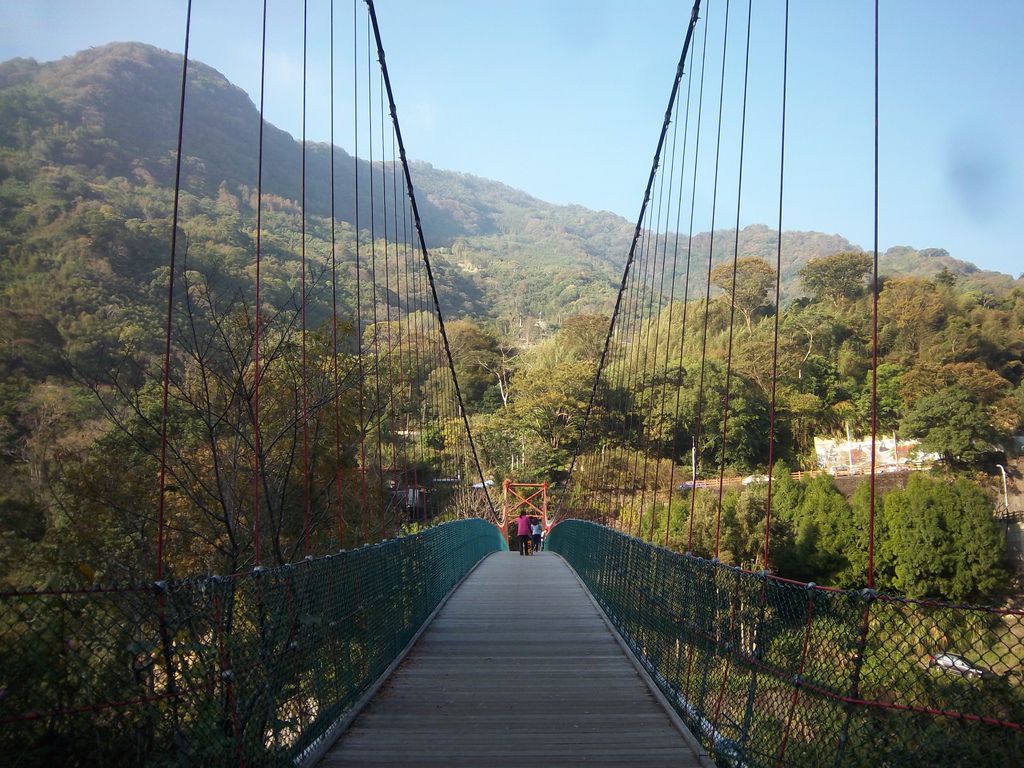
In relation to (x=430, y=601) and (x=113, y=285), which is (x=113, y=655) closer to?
(x=430, y=601)

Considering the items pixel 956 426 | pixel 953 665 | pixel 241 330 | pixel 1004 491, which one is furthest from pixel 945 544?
pixel 953 665

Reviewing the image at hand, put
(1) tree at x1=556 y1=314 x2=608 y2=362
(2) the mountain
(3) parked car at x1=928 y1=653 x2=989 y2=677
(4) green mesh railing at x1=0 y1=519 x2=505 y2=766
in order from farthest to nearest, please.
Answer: (1) tree at x1=556 y1=314 x2=608 y2=362 < (2) the mountain < (4) green mesh railing at x1=0 y1=519 x2=505 y2=766 < (3) parked car at x1=928 y1=653 x2=989 y2=677

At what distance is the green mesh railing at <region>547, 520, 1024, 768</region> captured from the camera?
7.68 ft

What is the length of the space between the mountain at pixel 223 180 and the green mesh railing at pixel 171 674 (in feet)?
62.5

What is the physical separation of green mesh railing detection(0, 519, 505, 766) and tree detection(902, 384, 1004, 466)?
34714 millimetres

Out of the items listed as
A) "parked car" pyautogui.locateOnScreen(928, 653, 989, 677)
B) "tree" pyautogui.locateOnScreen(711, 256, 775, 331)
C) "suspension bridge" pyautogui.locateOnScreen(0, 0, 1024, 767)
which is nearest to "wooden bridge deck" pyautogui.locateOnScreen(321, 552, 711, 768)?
"suspension bridge" pyautogui.locateOnScreen(0, 0, 1024, 767)

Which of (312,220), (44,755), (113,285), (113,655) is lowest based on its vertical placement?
(44,755)

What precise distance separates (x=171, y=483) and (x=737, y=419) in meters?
26.8

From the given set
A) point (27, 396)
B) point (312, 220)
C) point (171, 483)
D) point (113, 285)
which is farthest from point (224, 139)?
point (171, 483)

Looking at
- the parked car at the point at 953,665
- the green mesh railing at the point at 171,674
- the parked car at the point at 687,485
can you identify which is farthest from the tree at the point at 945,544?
the green mesh railing at the point at 171,674

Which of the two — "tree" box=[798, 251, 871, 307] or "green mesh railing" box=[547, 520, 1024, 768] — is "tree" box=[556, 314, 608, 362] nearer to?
"tree" box=[798, 251, 871, 307]

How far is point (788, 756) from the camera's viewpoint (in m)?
2.91

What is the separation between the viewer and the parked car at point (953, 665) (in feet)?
7.63

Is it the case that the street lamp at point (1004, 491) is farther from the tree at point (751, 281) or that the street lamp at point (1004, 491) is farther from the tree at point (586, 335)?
the tree at point (751, 281)
